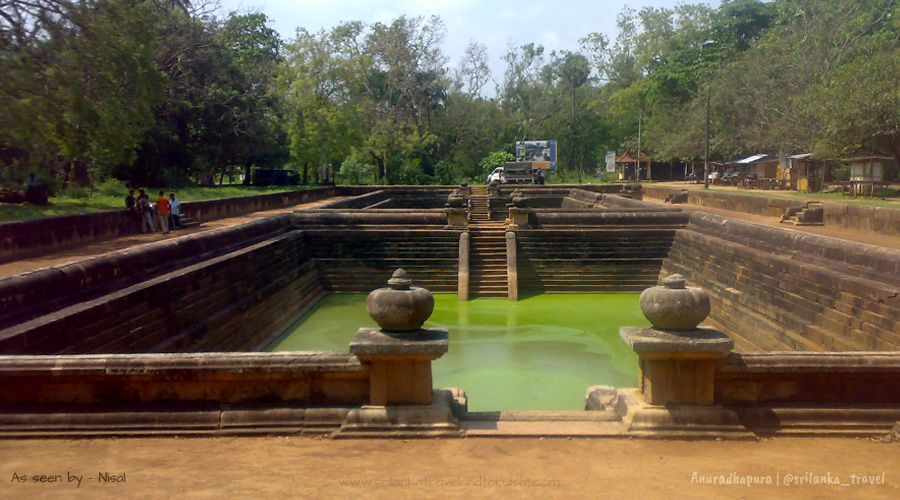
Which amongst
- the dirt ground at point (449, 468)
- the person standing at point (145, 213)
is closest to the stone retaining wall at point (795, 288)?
the dirt ground at point (449, 468)

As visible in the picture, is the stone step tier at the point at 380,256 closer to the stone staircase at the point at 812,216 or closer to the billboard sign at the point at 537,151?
the stone staircase at the point at 812,216

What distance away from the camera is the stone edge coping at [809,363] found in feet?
13.6

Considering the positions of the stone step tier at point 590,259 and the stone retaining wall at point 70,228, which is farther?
the stone step tier at point 590,259

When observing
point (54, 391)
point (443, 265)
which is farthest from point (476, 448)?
point (443, 265)

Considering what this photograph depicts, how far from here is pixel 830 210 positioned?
51.3 feet

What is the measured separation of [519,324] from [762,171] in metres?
27.1

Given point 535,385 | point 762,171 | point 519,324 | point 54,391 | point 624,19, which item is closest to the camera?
point 54,391

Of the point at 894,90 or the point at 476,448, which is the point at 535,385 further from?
the point at 894,90

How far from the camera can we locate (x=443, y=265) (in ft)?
49.6

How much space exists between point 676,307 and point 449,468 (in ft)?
5.44

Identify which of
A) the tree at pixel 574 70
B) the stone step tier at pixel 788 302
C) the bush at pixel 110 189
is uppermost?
the tree at pixel 574 70

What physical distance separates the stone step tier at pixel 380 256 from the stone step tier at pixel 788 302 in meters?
5.19

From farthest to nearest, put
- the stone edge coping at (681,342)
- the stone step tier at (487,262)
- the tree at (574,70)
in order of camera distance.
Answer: the tree at (574,70)
the stone step tier at (487,262)
the stone edge coping at (681,342)

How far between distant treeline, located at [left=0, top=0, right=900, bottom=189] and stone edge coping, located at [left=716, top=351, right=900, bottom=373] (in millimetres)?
13689
